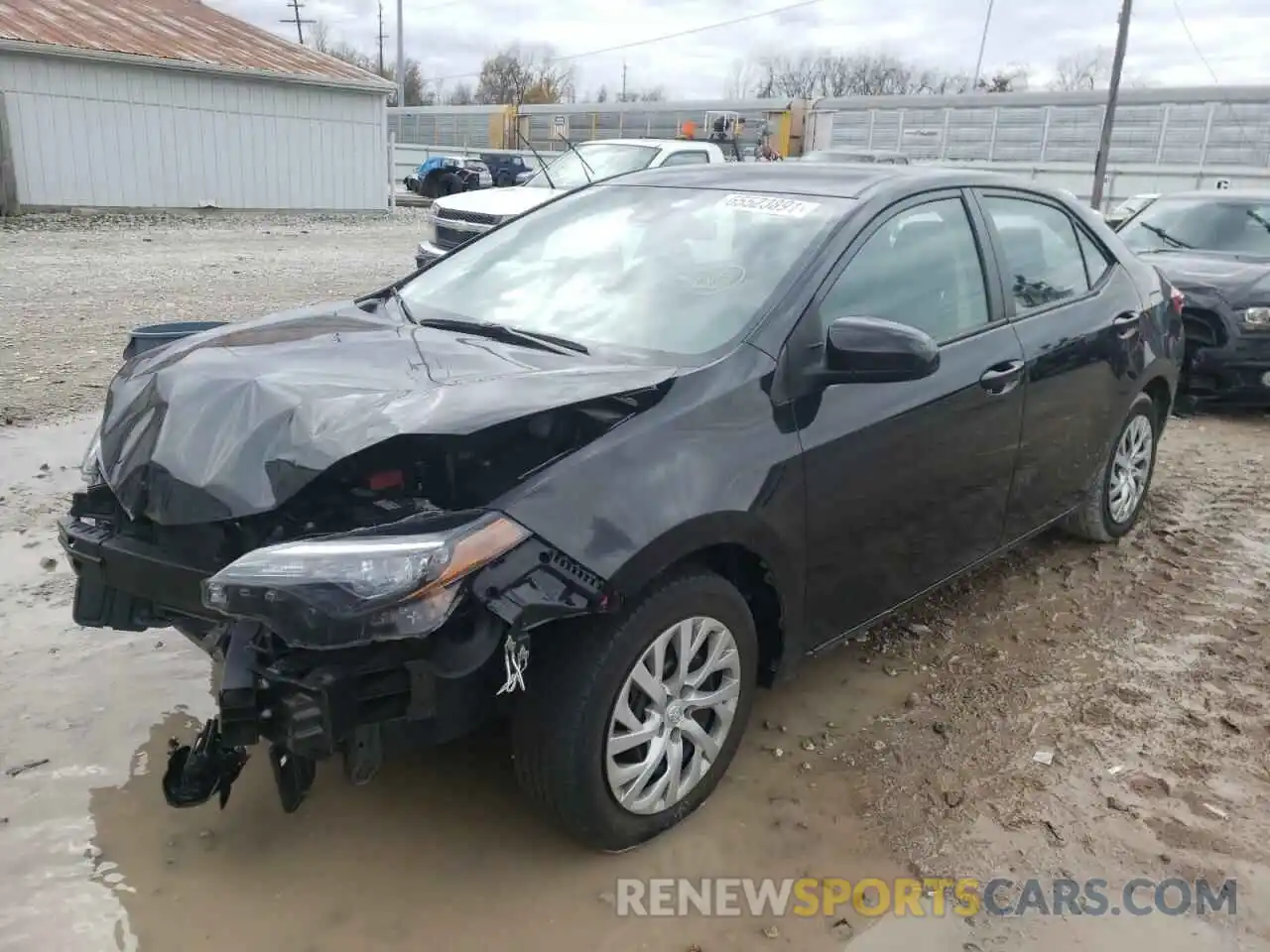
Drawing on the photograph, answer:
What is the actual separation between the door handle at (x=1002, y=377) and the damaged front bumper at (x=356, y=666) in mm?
1811

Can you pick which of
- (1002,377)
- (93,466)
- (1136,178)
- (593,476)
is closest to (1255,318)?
(1002,377)

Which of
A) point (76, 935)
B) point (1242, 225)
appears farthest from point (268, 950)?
point (1242, 225)

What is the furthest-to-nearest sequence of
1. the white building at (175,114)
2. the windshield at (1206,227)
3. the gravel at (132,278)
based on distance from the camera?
the white building at (175,114) < the windshield at (1206,227) < the gravel at (132,278)

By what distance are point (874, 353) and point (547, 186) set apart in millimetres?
9574

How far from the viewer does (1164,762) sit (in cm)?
312

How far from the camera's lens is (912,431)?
3.17m

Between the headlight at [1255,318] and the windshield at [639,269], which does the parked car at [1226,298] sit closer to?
the headlight at [1255,318]

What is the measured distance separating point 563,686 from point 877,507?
124cm

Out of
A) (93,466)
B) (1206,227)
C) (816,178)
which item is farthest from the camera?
(1206,227)

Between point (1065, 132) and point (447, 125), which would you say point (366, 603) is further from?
point (447, 125)

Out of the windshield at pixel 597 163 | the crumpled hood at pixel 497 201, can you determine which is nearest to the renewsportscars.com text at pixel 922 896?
the crumpled hood at pixel 497 201

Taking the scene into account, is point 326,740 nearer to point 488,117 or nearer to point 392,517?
point 392,517

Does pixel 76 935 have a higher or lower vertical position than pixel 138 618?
lower

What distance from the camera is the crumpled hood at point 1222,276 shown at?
7137 millimetres
